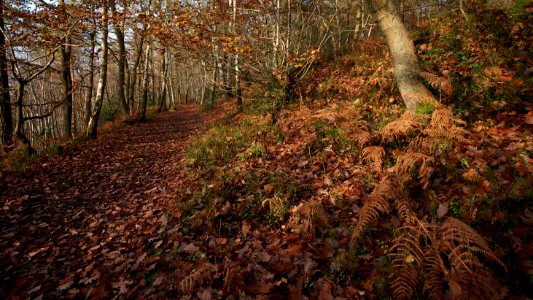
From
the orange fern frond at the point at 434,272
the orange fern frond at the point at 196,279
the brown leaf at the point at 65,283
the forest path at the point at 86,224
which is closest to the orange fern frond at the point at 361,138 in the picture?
the orange fern frond at the point at 434,272

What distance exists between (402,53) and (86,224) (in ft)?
24.8

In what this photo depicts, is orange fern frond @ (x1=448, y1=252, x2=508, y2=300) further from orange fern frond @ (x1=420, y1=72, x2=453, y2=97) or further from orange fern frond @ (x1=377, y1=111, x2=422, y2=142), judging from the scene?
orange fern frond @ (x1=420, y1=72, x2=453, y2=97)

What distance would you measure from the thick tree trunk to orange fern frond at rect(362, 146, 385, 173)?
5.04ft

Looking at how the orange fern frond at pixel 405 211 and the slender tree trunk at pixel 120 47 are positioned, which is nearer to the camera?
the orange fern frond at pixel 405 211

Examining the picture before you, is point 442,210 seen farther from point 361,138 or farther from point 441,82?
point 441,82

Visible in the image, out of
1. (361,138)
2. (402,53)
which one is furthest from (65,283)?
(402,53)

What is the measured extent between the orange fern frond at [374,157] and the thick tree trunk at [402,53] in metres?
1.54

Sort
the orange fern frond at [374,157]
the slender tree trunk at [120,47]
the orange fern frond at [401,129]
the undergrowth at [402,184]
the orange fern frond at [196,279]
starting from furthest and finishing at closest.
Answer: the slender tree trunk at [120,47] < the orange fern frond at [401,129] < the orange fern frond at [374,157] < the orange fern frond at [196,279] < the undergrowth at [402,184]

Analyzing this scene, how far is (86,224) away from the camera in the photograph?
5.70 meters

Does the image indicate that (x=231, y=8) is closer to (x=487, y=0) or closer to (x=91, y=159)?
(x=91, y=159)

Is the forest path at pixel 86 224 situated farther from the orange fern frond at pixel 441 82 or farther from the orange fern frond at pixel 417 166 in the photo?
the orange fern frond at pixel 441 82

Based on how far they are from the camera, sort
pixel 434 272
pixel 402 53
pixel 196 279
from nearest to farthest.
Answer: pixel 434 272, pixel 196 279, pixel 402 53

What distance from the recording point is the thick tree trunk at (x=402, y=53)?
227 inches

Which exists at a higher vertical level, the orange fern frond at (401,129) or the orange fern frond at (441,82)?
the orange fern frond at (441,82)
